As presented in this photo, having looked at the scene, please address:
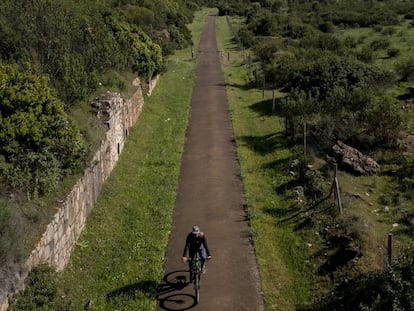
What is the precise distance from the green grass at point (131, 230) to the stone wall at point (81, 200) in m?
0.35

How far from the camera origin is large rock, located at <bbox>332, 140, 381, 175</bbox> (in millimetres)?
18281

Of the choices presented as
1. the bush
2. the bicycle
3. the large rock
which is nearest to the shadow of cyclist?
the bicycle

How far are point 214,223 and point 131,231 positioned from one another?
2.33 m

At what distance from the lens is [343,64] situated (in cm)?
2711

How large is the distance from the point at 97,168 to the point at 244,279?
20.7 ft

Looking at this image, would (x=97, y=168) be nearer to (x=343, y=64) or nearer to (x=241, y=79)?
(x=343, y=64)

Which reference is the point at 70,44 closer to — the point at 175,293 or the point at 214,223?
the point at 214,223

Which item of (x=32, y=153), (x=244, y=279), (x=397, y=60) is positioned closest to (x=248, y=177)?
(x=244, y=279)

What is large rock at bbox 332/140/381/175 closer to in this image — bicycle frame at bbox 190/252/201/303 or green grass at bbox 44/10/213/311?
green grass at bbox 44/10/213/311

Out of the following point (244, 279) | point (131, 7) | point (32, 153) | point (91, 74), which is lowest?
point (244, 279)

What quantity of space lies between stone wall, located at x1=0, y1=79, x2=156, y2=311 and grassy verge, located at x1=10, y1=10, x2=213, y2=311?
34 cm

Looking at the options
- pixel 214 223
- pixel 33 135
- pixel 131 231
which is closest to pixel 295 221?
pixel 214 223

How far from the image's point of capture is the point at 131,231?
47.5 feet

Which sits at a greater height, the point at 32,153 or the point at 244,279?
the point at 32,153
